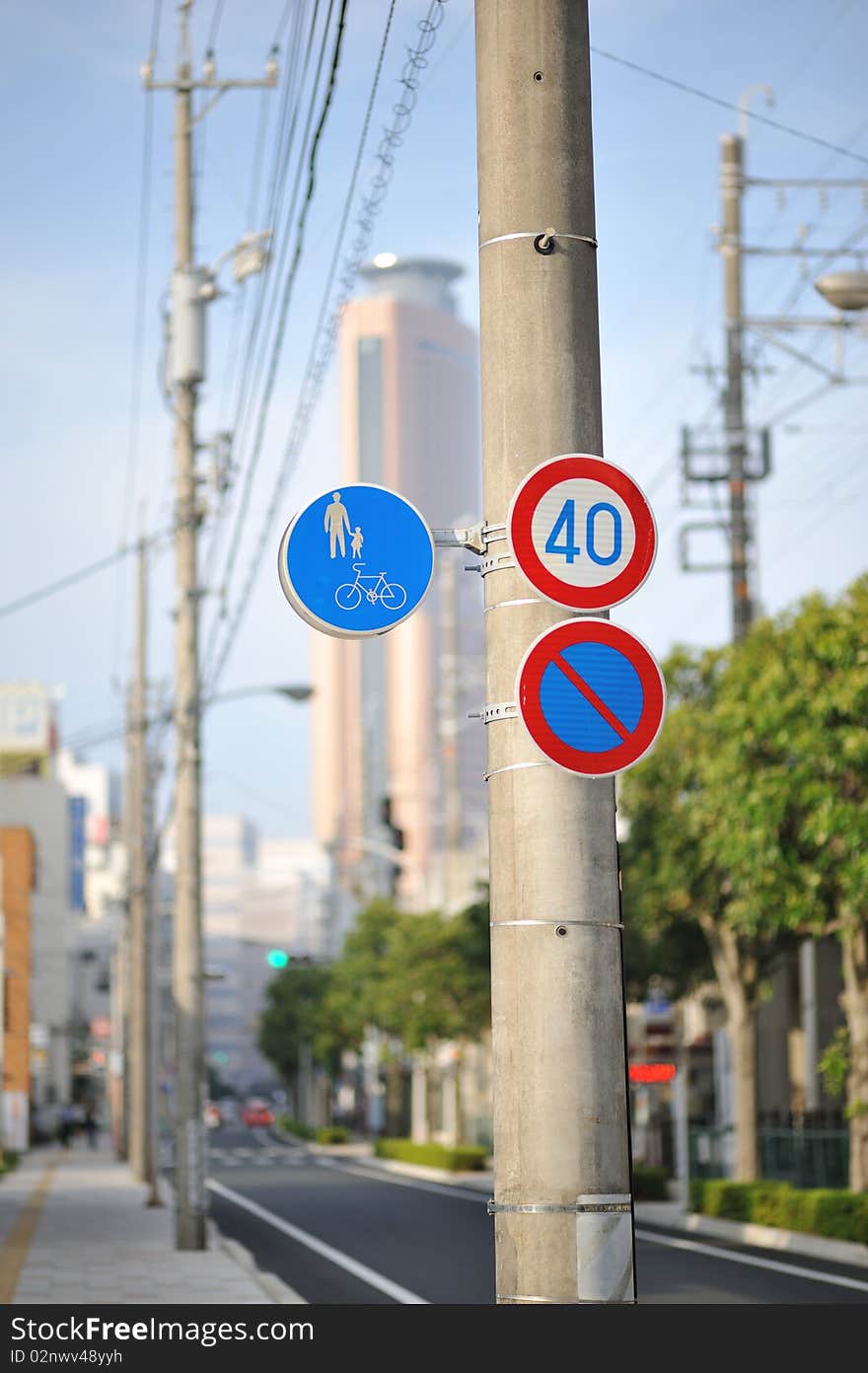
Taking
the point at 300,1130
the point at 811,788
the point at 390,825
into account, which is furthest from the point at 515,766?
the point at 300,1130

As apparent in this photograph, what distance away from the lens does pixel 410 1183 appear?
49.9 m

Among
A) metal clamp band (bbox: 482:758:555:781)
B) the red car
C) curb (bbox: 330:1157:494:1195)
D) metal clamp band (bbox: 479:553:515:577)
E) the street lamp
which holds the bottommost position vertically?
the red car

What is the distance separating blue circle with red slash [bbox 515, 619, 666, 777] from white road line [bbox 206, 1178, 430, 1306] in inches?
498

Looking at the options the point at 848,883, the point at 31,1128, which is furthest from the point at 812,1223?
the point at 31,1128

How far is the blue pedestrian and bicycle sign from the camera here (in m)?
6.00

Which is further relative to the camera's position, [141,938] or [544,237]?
[141,938]

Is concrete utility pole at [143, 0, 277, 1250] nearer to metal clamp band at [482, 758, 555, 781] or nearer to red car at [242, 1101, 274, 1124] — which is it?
metal clamp band at [482, 758, 555, 781]

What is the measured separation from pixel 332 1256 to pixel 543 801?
75.4 ft

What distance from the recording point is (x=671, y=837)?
35.0 meters

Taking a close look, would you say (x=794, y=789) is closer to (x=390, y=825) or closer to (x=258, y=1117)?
(x=390, y=825)

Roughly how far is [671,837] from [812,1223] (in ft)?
26.8

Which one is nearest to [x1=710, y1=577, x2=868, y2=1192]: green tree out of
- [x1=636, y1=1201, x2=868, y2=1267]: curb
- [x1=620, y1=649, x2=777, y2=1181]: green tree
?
[x1=636, y1=1201, x2=868, y2=1267]: curb

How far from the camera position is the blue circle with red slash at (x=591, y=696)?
5570mm
